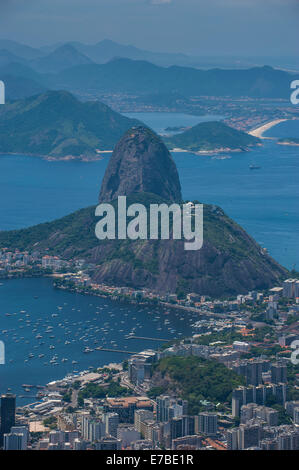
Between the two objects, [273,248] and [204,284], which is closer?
[204,284]

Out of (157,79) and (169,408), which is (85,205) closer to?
(169,408)

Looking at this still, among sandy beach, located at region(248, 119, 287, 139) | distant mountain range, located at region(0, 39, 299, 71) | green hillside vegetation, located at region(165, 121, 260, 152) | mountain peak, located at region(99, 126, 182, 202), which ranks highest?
distant mountain range, located at region(0, 39, 299, 71)

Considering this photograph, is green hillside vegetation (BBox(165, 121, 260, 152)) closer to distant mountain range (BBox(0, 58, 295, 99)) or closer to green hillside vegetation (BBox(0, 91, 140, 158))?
green hillside vegetation (BBox(0, 91, 140, 158))

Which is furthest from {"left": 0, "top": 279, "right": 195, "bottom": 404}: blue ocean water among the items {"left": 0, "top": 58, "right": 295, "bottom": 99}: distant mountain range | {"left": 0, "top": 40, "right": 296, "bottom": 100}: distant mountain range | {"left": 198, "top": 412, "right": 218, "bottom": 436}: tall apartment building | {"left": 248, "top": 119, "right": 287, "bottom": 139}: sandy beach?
{"left": 0, "top": 58, "right": 295, "bottom": 99}: distant mountain range

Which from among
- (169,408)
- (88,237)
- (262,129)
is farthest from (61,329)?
(262,129)

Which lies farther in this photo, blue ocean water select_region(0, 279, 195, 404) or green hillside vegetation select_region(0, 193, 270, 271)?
green hillside vegetation select_region(0, 193, 270, 271)

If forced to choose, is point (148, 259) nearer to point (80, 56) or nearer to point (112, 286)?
point (112, 286)
